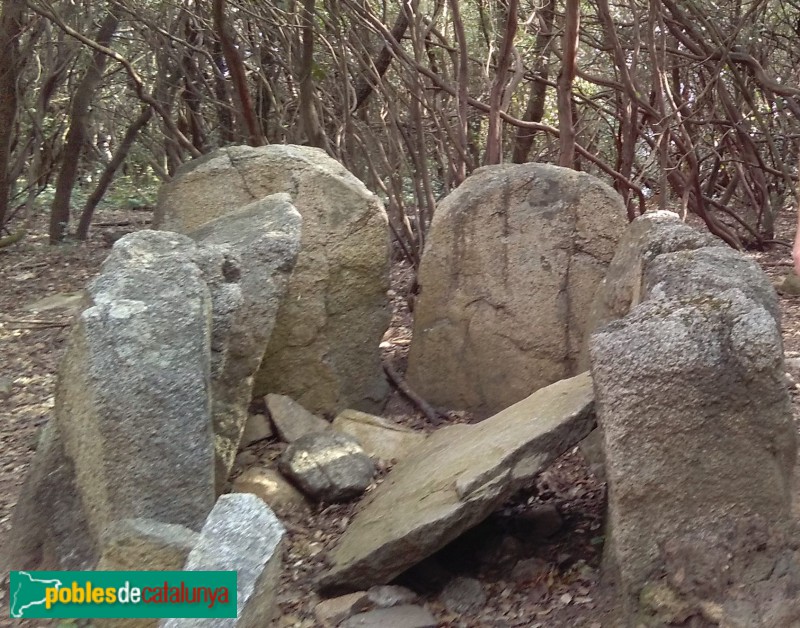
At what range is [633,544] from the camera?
225cm

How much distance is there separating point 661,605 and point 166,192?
9.48 ft

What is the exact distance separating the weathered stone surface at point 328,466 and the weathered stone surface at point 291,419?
0.15 meters

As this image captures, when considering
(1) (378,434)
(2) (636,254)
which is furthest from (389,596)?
(2) (636,254)

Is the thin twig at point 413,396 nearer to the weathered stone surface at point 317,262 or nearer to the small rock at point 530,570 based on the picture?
the weathered stone surface at point 317,262

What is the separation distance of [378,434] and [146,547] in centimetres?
152

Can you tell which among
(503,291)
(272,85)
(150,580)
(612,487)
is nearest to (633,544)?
(612,487)

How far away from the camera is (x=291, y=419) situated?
3619 millimetres

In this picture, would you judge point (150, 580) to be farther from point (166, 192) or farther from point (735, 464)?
point (166, 192)

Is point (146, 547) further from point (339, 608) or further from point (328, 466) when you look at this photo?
point (328, 466)

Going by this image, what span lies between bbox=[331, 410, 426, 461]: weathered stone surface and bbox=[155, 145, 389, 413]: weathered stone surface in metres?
0.13

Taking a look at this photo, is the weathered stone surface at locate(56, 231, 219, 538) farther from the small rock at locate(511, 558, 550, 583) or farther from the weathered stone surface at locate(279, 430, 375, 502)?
the small rock at locate(511, 558, 550, 583)

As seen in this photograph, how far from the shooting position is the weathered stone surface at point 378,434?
358 centimetres

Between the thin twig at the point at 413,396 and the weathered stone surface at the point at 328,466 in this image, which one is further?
the thin twig at the point at 413,396

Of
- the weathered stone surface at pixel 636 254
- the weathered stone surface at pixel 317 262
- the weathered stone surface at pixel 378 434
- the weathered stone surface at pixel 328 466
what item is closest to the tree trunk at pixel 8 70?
the weathered stone surface at pixel 317 262
